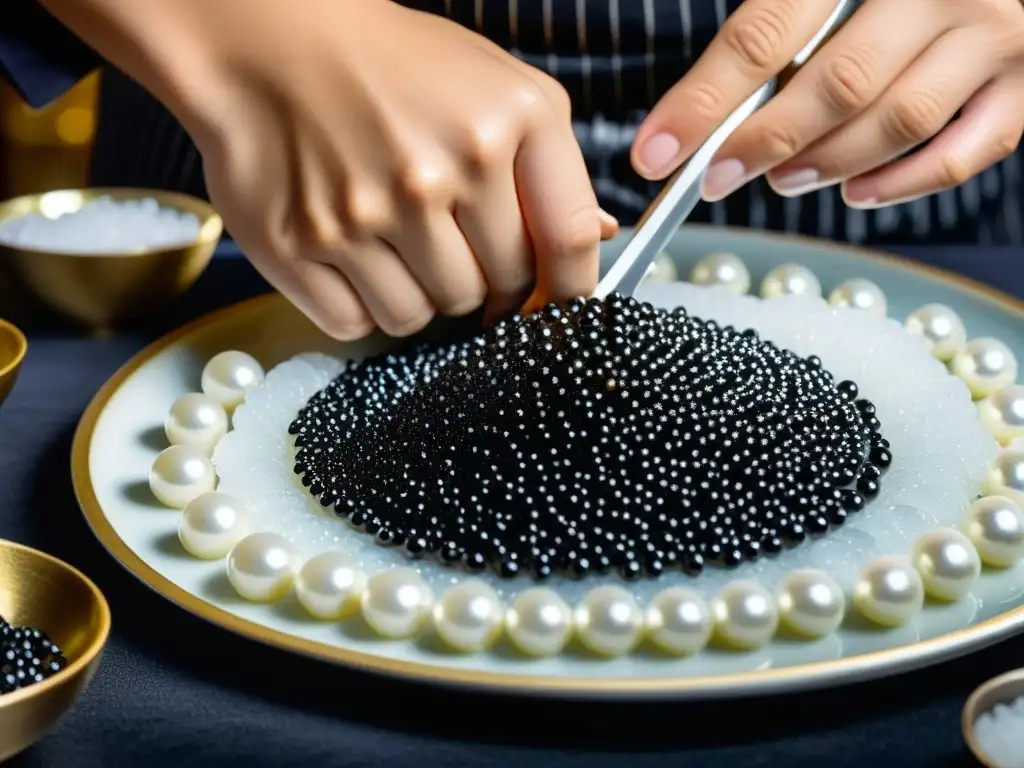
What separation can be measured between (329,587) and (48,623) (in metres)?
0.09

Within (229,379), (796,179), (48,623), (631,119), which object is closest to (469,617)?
(48,623)

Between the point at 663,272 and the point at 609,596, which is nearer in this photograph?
the point at 609,596

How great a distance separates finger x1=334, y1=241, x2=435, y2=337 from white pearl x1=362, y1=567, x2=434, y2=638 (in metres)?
0.18

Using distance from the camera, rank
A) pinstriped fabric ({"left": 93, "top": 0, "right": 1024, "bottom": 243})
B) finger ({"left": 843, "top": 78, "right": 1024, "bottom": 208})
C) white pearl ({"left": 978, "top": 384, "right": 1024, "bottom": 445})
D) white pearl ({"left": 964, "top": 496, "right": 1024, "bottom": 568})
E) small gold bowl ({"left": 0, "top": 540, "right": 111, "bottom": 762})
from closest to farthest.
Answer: small gold bowl ({"left": 0, "top": 540, "right": 111, "bottom": 762}) < white pearl ({"left": 964, "top": 496, "right": 1024, "bottom": 568}) < white pearl ({"left": 978, "top": 384, "right": 1024, "bottom": 445}) < finger ({"left": 843, "top": 78, "right": 1024, "bottom": 208}) < pinstriped fabric ({"left": 93, "top": 0, "right": 1024, "bottom": 243})

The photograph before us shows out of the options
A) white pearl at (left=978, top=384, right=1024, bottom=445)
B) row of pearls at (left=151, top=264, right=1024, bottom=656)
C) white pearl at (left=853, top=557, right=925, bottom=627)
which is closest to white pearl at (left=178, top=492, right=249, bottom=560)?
row of pearls at (left=151, top=264, right=1024, bottom=656)

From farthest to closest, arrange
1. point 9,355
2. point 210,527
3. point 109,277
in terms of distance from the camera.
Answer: point 109,277, point 9,355, point 210,527

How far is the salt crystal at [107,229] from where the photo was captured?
0.71m

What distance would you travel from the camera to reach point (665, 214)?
0.59m

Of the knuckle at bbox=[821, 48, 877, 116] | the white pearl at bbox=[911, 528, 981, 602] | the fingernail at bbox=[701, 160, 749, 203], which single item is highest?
the knuckle at bbox=[821, 48, 877, 116]

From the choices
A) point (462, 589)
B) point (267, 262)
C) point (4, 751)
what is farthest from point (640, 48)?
point (4, 751)

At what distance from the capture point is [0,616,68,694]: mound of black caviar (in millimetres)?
354

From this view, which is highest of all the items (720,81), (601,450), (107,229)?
(720,81)

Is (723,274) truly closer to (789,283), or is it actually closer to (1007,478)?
(789,283)

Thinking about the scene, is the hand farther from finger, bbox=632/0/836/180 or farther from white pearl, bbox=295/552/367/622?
white pearl, bbox=295/552/367/622
